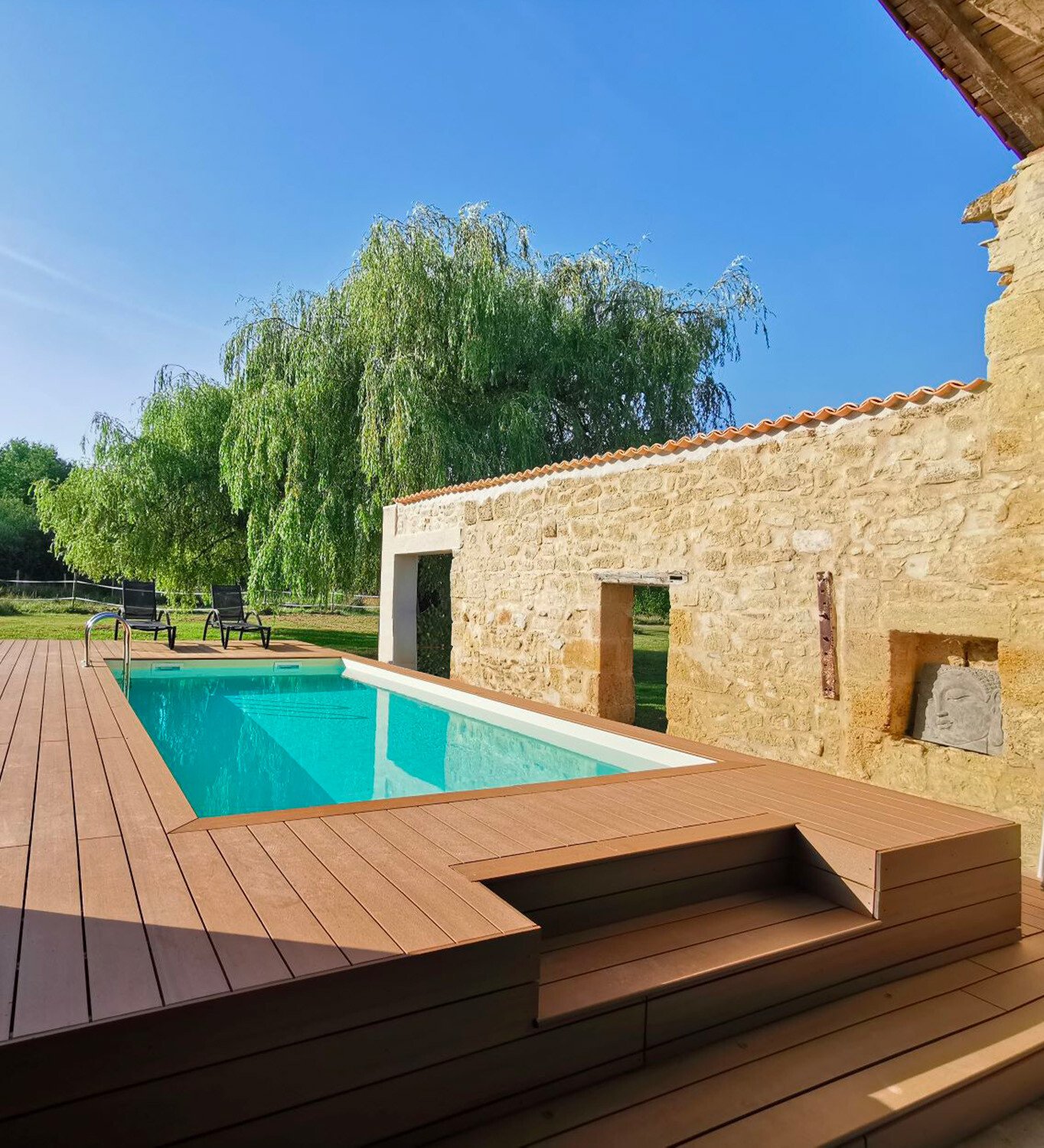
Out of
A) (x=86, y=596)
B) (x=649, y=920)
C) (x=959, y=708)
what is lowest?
(x=649, y=920)

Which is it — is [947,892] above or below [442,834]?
below

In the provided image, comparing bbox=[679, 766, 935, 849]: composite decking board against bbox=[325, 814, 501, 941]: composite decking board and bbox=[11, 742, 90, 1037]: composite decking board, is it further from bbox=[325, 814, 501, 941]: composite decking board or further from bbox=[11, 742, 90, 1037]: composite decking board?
bbox=[11, 742, 90, 1037]: composite decking board

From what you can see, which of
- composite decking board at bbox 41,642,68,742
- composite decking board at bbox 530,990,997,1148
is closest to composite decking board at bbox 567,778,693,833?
composite decking board at bbox 530,990,997,1148

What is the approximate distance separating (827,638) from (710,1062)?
3.49m

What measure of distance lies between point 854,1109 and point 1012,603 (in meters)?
3.14

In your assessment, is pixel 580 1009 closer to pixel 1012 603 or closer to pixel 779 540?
pixel 1012 603

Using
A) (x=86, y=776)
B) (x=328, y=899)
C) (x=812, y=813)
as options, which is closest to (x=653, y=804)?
(x=812, y=813)

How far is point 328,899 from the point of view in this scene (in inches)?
92.4

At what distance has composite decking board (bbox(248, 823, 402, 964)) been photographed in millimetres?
2008

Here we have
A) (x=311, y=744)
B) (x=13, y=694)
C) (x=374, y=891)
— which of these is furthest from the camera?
(x=311, y=744)

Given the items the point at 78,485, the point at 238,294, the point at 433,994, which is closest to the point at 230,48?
the point at 238,294

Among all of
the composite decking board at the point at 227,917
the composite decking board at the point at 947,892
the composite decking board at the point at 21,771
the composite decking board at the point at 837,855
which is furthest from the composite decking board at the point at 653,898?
the composite decking board at the point at 21,771

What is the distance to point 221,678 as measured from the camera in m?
9.01

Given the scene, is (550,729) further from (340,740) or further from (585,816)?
(585,816)
